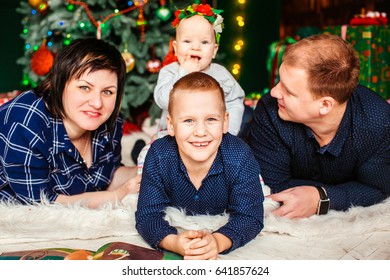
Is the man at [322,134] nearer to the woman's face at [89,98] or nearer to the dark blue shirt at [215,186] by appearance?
the dark blue shirt at [215,186]

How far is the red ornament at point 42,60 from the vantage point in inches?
149

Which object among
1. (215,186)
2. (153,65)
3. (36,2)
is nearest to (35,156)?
(215,186)

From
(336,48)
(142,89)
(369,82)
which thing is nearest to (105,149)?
(336,48)

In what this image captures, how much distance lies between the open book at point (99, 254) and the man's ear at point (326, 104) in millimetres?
805

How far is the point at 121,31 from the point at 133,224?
6.58 ft

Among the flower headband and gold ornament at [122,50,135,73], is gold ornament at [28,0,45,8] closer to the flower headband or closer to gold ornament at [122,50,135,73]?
gold ornament at [122,50,135,73]

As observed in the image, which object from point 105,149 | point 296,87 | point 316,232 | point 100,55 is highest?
point 100,55

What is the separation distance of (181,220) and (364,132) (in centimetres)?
80

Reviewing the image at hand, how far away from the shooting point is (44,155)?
212 cm

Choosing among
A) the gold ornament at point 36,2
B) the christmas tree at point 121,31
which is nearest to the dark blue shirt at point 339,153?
the christmas tree at point 121,31

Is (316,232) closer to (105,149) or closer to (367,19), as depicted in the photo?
(105,149)

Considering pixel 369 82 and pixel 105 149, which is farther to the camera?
pixel 369 82

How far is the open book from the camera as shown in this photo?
65.2 inches

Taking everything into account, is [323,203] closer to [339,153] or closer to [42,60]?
[339,153]
